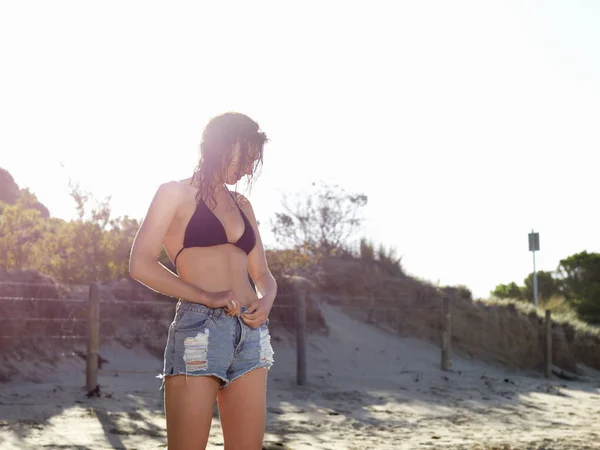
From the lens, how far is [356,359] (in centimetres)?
1365

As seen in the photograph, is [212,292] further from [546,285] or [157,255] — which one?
[546,285]

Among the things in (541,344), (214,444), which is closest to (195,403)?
(214,444)

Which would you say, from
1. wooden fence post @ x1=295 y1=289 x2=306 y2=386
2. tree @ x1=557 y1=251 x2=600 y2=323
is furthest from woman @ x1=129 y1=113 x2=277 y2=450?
tree @ x1=557 y1=251 x2=600 y2=323

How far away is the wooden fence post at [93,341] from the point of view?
8898 millimetres

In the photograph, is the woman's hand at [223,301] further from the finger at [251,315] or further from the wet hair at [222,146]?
the wet hair at [222,146]

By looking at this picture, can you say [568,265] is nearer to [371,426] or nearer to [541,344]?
[541,344]

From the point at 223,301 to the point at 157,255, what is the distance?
26cm

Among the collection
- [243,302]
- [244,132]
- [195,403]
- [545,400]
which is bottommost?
[545,400]

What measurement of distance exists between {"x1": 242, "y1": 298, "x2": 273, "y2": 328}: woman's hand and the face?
423mm

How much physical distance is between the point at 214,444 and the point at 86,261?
397 inches

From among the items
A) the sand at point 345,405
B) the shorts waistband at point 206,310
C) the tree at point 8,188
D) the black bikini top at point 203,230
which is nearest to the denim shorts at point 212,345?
the shorts waistband at point 206,310

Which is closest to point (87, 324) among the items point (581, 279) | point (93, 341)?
point (93, 341)

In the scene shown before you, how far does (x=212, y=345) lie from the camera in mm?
2443

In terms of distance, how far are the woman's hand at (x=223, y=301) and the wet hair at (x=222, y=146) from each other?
0.32 m
